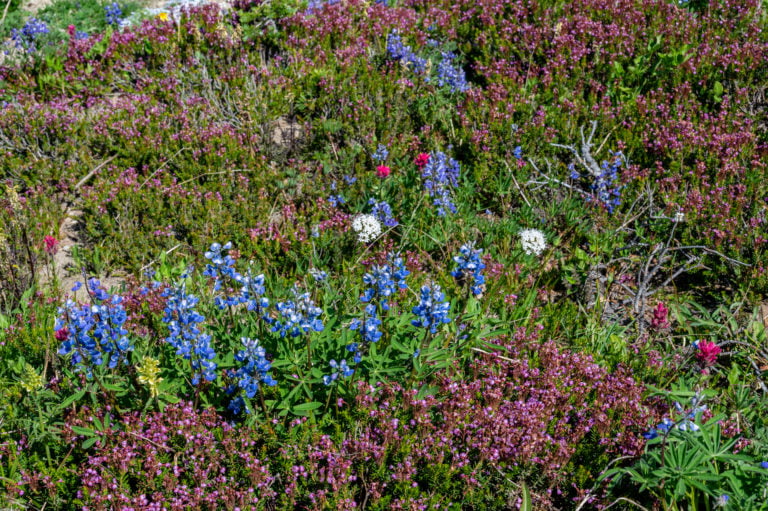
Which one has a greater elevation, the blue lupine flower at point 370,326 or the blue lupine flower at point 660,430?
the blue lupine flower at point 370,326

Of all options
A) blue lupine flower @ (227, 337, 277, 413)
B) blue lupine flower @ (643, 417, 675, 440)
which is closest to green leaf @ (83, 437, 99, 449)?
blue lupine flower @ (227, 337, 277, 413)

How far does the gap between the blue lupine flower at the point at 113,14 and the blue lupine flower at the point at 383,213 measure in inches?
197

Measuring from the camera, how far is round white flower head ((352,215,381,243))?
4875mm

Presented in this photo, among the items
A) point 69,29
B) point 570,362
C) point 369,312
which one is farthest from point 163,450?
point 69,29

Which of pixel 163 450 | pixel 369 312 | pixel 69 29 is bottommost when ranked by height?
pixel 163 450

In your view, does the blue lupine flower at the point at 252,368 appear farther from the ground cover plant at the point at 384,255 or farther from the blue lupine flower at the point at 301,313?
the blue lupine flower at the point at 301,313

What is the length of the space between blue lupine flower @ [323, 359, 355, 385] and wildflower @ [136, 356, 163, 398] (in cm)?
87

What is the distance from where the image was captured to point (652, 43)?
21.8ft

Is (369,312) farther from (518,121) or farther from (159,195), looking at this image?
(518,121)

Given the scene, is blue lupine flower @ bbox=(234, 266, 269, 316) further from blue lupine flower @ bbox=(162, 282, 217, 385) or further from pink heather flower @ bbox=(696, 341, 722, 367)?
pink heather flower @ bbox=(696, 341, 722, 367)

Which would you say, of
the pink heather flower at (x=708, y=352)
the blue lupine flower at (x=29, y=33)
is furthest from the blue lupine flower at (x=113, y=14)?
the pink heather flower at (x=708, y=352)

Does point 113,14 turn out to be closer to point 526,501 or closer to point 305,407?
point 305,407

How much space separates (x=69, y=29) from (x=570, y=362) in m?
6.84

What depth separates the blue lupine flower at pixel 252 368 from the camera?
2979 mm
